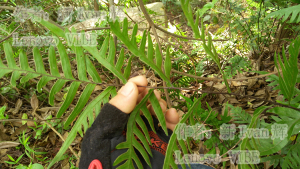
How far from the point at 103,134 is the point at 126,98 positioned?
0.51 feet

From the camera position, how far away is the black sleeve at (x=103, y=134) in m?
0.60

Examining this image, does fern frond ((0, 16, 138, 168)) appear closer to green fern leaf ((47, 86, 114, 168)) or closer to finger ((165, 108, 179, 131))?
green fern leaf ((47, 86, 114, 168))

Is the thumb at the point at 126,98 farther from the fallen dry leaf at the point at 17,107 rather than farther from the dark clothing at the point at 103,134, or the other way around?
the fallen dry leaf at the point at 17,107

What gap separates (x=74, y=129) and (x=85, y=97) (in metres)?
0.11

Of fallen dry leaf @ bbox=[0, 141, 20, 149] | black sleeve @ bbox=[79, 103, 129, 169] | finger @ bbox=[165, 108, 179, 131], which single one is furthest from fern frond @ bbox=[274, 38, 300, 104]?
fallen dry leaf @ bbox=[0, 141, 20, 149]

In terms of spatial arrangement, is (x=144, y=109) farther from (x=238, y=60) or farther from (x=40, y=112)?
(x=40, y=112)

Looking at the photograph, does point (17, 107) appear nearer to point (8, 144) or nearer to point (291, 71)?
point (8, 144)

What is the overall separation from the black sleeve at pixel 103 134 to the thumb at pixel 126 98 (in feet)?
0.05

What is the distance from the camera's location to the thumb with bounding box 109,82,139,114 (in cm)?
60

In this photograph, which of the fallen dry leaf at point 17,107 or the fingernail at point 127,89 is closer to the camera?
the fingernail at point 127,89

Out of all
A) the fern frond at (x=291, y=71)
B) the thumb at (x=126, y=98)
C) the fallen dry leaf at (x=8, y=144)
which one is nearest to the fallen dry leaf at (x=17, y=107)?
the fallen dry leaf at (x=8, y=144)

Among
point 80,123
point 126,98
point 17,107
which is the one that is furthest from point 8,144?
point 126,98

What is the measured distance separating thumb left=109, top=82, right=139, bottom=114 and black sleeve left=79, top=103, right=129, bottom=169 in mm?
15

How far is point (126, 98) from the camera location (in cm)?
61
